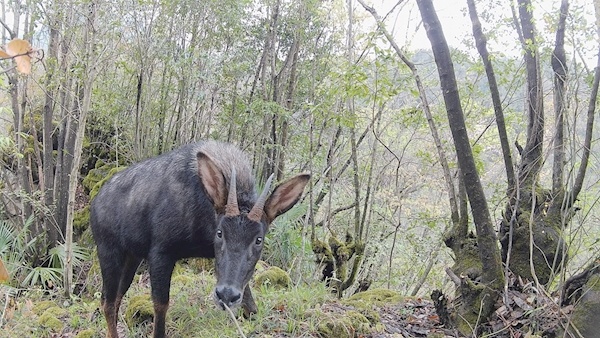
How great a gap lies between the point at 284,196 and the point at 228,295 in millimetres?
1052

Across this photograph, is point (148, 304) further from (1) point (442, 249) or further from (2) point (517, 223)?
(1) point (442, 249)

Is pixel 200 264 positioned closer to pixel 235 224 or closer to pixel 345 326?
pixel 345 326

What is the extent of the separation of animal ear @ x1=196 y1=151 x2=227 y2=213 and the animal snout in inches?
30.1

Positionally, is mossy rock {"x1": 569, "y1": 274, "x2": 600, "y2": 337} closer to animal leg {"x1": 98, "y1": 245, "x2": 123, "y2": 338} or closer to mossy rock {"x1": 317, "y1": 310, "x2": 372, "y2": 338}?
Answer: mossy rock {"x1": 317, "y1": 310, "x2": 372, "y2": 338}

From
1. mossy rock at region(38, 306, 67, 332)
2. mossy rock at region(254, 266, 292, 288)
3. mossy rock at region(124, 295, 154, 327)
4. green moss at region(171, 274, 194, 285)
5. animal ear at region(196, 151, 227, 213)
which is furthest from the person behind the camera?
green moss at region(171, 274, 194, 285)

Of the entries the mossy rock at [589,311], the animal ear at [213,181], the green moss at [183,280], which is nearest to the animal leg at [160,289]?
the animal ear at [213,181]

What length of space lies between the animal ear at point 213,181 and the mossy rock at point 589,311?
2953 millimetres

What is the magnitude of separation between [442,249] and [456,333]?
276 inches

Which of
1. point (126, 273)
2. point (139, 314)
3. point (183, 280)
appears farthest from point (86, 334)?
point (183, 280)

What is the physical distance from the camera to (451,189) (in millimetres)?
5707

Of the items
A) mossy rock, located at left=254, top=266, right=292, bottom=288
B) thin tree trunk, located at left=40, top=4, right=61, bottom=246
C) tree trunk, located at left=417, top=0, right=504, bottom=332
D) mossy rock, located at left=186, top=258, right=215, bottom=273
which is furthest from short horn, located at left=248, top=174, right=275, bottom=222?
thin tree trunk, located at left=40, top=4, right=61, bottom=246

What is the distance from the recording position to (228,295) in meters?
3.99

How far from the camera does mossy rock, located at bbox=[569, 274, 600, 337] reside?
4262mm

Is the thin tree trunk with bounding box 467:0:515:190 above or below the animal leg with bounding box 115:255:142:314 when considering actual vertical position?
above
